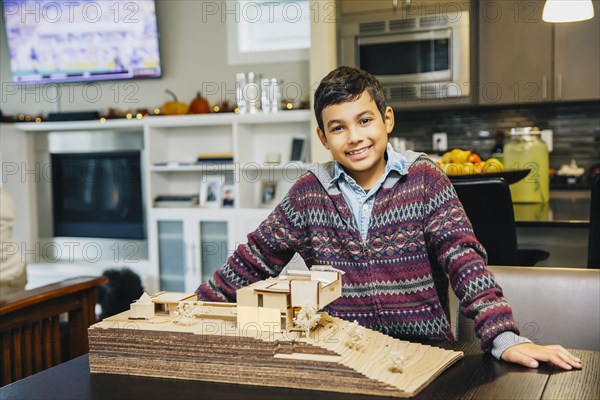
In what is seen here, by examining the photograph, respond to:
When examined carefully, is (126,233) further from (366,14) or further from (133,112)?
(366,14)

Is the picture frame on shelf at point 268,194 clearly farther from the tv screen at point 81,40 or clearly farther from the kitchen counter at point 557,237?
the kitchen counter at point 557,237

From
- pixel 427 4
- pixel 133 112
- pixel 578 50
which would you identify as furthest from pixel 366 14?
pixel 133 112

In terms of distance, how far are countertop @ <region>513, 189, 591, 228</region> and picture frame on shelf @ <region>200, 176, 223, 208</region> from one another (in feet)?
7.26

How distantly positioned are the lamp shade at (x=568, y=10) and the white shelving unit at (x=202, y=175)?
162 centimetres

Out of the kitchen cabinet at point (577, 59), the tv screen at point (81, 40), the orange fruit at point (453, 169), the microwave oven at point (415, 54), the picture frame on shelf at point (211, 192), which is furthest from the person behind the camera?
the tv screen at point (81, 40)

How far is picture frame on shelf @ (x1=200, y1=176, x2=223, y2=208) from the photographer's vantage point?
4559 millimetres

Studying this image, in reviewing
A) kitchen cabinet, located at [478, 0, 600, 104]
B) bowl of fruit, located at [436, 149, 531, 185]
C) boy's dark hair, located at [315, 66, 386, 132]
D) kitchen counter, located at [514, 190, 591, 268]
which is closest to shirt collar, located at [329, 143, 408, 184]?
boy's dark hair, located at [315, 66, 386, 132]

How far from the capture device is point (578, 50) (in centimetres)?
389

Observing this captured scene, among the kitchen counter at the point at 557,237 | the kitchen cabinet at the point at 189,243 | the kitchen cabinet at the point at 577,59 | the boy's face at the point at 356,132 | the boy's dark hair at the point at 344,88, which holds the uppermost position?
the kitchen cabinet at the point at 577,59

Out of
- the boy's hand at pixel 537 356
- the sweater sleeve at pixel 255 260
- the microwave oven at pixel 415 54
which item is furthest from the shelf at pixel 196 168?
the boy's hand at pixel 537 356

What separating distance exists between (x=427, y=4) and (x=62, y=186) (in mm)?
3053

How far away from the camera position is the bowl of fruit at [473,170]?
226 cm

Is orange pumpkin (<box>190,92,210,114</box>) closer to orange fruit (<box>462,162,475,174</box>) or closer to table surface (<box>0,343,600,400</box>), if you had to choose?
orange fruit (<box>462,162,475,174</box>)

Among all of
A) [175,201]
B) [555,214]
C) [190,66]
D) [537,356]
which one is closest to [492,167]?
[555,214]
